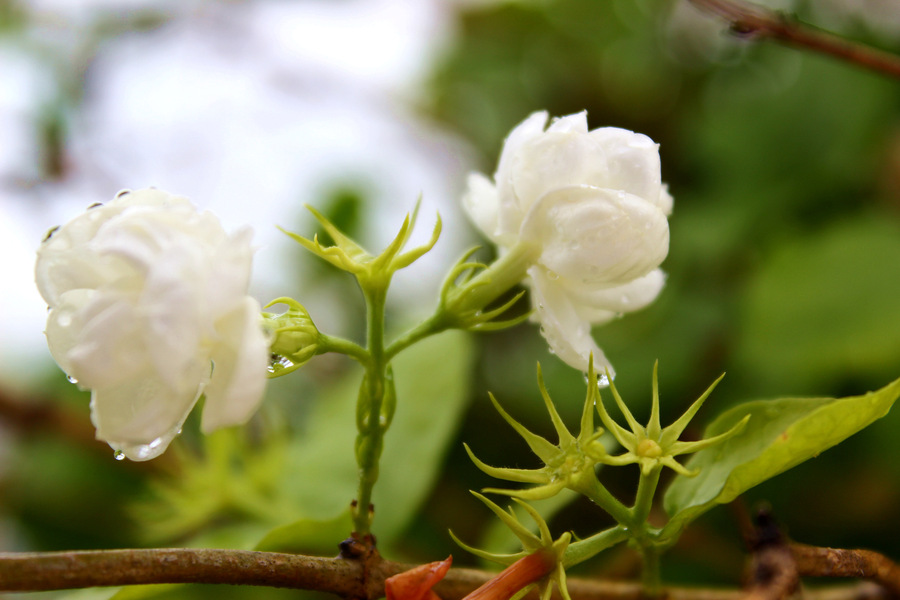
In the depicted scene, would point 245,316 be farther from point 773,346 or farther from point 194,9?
point 194,9

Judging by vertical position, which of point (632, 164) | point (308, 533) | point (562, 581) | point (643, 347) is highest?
point (632, 164)

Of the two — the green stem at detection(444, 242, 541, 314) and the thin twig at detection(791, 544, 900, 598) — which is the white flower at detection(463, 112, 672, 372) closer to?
the green stem at detection(444, 242, 541, 314)

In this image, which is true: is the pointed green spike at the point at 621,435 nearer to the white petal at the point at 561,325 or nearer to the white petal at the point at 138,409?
the white petal at the point at 561,325

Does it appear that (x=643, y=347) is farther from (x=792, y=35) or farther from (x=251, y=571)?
(x=251, y=571)

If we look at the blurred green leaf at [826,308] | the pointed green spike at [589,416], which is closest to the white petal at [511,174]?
the pointed green spike at [589,416]

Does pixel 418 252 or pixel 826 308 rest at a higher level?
pixel 418 252

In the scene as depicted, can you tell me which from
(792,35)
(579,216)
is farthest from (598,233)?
(792,35)

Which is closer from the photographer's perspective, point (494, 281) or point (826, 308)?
point (494, 281)
